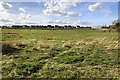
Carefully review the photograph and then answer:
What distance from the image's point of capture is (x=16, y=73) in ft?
36.1

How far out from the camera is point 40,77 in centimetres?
1041

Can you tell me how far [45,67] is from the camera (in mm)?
11758

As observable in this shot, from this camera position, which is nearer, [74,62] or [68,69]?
[68,69]

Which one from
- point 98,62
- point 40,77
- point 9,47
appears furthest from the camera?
point 9,47

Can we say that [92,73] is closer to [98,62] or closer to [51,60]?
[98,62]

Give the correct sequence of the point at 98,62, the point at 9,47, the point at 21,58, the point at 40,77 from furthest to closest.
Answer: the point at 9,47, the point at 21,58, the point at 98,62, the point at 40,77

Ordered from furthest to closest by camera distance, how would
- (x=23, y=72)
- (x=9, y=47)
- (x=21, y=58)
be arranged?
(x=9, y=47), (x=21, y=58), (x=23, y=72)

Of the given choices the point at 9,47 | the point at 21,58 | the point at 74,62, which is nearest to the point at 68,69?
the point at 74,62

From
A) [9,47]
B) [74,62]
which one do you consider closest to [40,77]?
[74,62]

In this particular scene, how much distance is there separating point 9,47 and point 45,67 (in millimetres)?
6748

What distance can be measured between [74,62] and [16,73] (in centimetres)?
328

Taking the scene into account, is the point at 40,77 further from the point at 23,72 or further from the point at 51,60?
the point at 51,60

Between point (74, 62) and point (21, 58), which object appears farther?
point (21, 58)

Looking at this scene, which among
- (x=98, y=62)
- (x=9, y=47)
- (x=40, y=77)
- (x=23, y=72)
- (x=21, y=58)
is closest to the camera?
(x=40, y=77)
